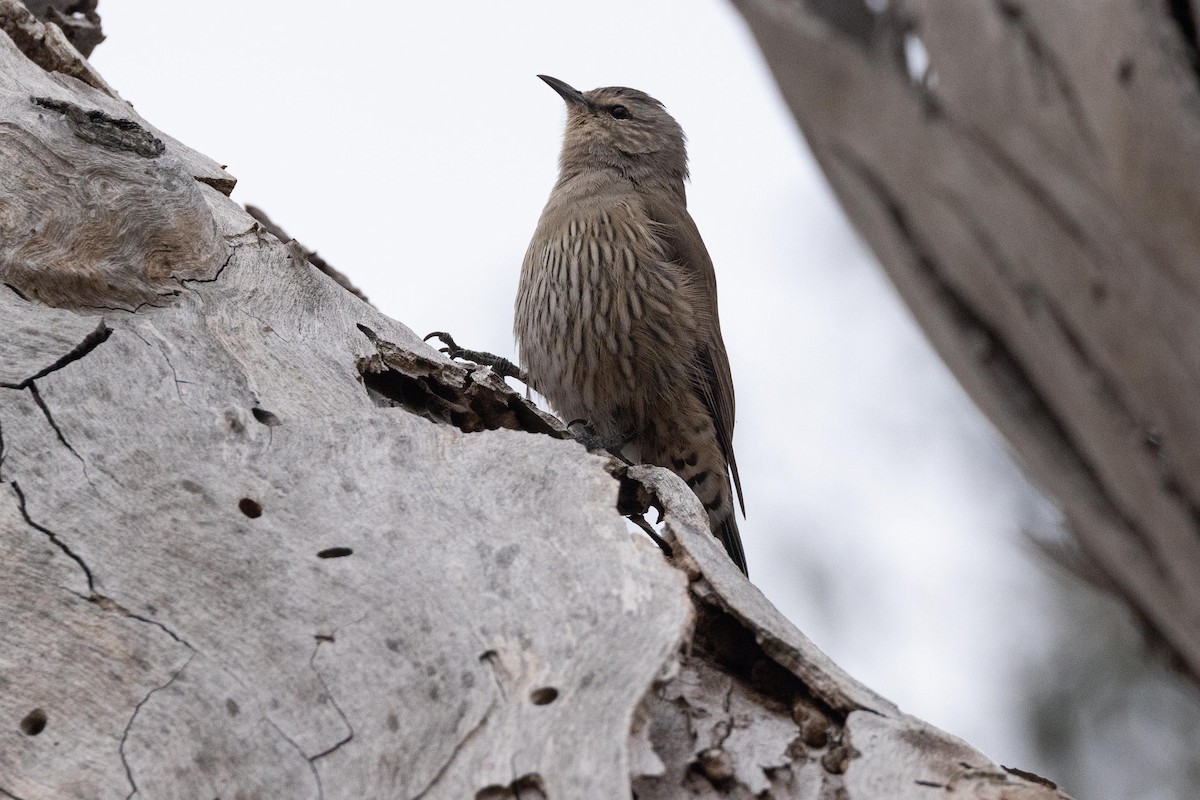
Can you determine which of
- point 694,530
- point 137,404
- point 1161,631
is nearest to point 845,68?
point 1161,631

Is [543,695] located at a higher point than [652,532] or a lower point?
lower

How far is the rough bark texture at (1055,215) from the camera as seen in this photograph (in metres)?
0.92

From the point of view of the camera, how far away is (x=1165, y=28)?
36.4 inches

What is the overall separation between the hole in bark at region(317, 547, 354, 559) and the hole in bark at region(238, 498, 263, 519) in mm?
140

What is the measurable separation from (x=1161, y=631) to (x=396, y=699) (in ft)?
3.61

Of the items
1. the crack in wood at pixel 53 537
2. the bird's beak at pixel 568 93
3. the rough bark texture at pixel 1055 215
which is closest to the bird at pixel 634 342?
the bird's beak at pixel 568 93

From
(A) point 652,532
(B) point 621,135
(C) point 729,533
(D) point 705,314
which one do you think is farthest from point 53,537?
(B) point 621,135

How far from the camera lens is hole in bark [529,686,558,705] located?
1709 mm

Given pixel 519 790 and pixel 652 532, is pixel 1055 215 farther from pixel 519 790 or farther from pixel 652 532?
pixel 652 532

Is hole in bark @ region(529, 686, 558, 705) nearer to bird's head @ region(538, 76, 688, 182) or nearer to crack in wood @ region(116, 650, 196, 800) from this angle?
crack in wood @ region(116, 650, 196, 800)

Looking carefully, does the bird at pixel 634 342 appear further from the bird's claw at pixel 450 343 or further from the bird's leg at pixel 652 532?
the bird's leg at pixel 652 532

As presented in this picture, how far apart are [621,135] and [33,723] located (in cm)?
339

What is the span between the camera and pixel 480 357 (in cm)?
370

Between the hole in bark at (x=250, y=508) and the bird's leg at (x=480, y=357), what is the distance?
1.46m
